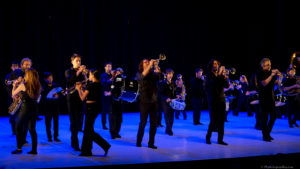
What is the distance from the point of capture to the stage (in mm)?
5328

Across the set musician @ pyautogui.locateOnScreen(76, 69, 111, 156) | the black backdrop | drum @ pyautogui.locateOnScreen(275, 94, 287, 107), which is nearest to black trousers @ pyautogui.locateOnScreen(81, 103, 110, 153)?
musician @ pyautogui.locateOnScreen(76, 69, 111, 156)

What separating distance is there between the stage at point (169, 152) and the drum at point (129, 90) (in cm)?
101

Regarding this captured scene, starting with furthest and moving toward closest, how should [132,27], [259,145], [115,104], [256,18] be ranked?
[256,18]
[132,27]
[115,104]
[259,145]

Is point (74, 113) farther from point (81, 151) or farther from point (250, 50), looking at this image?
point (250, 50)

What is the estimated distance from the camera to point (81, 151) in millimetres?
6152

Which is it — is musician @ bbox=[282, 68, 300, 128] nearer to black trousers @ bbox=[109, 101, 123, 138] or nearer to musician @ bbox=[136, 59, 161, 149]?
musician @ bbox=[136, 59, 161, 149]

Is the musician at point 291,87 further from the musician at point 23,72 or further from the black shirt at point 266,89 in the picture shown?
the musician at point 23,72

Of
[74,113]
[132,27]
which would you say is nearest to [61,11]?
[132,27]

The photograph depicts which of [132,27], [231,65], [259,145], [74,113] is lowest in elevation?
[259,145]

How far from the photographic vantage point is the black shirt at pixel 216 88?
7.13 metres

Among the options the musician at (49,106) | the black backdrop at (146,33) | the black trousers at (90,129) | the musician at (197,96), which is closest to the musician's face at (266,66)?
the musician at (197,96)

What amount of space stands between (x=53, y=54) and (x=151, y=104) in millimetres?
8378

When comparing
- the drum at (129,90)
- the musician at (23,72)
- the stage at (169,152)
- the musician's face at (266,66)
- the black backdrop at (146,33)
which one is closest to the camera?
the stage at (169,152)

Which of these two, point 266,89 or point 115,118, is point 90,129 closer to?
point 115,118
